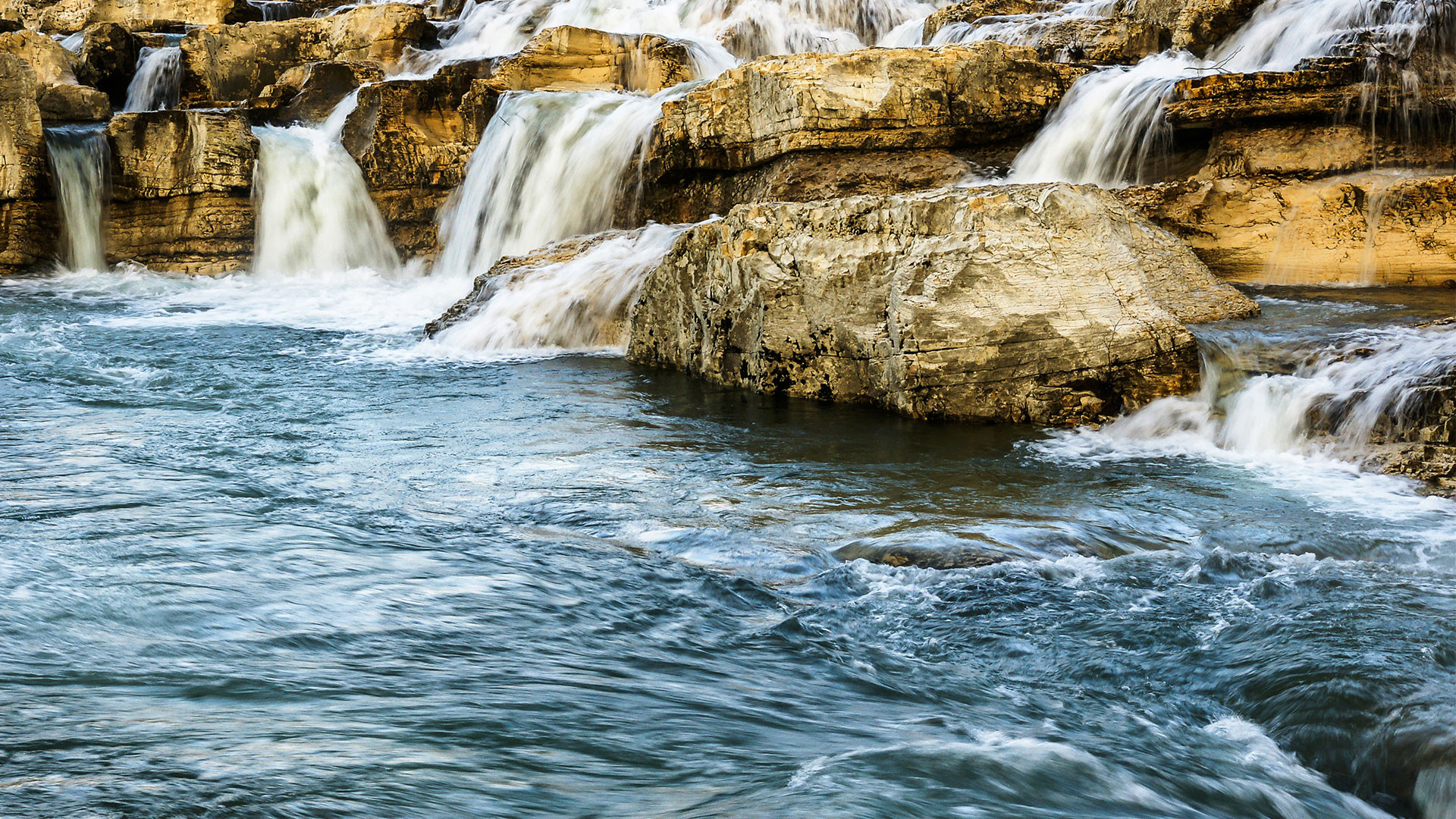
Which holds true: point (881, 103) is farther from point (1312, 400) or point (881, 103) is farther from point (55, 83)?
point (55, 83)

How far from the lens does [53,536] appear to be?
411 centimetres

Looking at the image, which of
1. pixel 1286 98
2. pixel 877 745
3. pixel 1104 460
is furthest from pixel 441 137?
pixel 877 745

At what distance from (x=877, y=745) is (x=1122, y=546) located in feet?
5.88

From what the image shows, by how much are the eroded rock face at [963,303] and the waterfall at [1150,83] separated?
7.58 feet

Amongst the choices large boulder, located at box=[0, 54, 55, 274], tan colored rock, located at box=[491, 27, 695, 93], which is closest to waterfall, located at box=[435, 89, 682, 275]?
tan colored rock, located at box=[491, 27, 695, 93]

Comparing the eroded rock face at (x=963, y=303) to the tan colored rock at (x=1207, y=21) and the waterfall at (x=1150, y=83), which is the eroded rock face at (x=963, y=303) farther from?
the tan colored rock at (x=1207, y=21)

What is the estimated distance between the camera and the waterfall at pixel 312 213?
48.3 feet

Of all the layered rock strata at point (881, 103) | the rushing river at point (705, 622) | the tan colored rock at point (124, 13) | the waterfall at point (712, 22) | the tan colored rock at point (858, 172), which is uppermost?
the tan colored rock at point (124, 13)

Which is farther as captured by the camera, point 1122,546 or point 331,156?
point 331,156

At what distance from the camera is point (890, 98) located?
31.8 ft

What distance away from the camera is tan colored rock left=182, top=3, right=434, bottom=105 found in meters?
17.5

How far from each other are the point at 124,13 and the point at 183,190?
10304 mm

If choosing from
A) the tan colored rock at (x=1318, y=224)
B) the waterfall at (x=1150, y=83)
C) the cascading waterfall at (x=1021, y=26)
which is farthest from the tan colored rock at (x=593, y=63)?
the tan colored rock at (x=1318, y=224)

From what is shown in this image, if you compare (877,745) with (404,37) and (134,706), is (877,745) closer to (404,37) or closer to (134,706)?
(134,706)
